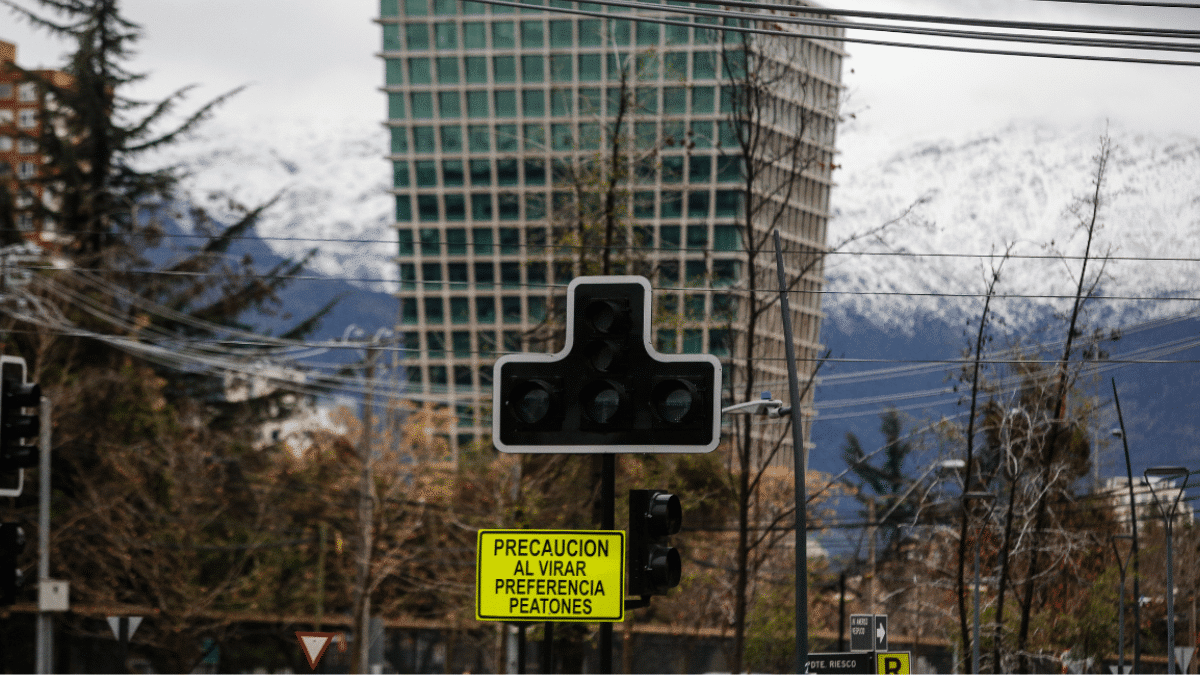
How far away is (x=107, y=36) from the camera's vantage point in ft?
168

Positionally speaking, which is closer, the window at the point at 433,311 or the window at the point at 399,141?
the window at the point at 433,311

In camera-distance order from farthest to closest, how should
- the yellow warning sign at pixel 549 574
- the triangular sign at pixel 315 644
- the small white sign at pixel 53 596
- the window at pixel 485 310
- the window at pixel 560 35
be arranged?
the window at pixel 485 310 → the window at pixel 560 35 → the small white sign at pixel 53 596 → the triangular sign at pixel 315 644 → the yellow warning sign at pixel 549 574

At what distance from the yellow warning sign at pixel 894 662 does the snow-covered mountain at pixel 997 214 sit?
21.2ft

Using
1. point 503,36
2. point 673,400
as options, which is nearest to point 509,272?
point 503,36

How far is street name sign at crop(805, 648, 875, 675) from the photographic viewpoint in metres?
21.8

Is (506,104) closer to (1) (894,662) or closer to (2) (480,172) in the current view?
(2) (480,172)

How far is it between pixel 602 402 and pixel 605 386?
0.33 ft

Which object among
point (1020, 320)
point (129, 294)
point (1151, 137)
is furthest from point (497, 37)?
point (1020, 320)

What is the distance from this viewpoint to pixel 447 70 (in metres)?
121

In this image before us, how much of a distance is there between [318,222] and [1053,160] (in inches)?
4159

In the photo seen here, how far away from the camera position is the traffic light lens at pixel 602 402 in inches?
332

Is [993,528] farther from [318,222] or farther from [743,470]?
[318,222]

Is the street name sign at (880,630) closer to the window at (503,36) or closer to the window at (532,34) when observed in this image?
the window at (532,34)

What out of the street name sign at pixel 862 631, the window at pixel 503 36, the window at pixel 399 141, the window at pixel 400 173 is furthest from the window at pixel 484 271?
the street name sign at pixel 862 631
